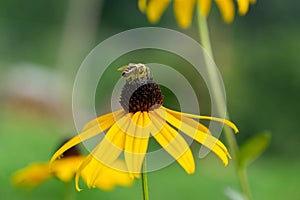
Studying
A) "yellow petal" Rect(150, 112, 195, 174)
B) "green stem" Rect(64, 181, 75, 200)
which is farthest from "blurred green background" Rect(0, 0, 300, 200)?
"yellow petal" Rect(150, 112, 195, 174)

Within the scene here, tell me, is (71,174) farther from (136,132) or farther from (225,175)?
(225,175)

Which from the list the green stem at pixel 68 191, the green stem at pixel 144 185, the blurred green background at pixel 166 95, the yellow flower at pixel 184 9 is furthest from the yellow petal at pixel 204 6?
the blurred green background at pixel 166 95

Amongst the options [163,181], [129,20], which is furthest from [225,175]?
[129,20]

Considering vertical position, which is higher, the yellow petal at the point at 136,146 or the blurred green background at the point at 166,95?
the yellow petal at the point at 136,146

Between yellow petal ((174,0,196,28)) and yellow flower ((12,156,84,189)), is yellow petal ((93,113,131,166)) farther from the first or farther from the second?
yellow flower ((12,156,84,189))

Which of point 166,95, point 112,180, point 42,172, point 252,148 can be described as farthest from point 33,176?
point 166,95

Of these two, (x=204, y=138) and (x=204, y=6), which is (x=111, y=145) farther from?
(x=204, y=6)

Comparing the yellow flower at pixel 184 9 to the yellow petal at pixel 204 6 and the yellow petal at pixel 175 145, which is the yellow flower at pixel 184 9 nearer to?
the yellow petal at pixel 204 6
